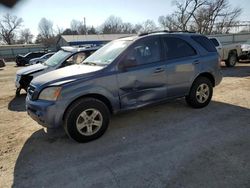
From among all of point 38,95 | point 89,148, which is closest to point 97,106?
point 89,148

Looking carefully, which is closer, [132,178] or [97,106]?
[132,178]

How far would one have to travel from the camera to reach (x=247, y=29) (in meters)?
35.8

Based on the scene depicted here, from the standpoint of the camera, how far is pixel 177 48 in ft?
16.9

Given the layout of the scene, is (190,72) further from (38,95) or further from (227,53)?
(227,53)

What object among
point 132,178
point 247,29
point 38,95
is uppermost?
point 247,29

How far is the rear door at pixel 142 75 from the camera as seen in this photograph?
4.39m

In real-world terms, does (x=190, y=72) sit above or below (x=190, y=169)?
above

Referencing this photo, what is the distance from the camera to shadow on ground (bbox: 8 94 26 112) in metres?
6.80

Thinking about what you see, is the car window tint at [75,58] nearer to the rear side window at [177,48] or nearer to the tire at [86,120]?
the rear side window at [177,48]

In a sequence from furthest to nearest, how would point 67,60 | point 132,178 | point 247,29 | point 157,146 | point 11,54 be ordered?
point 11,54 → point 247,29 → point 67,60 → point 157,146 → point 132,178

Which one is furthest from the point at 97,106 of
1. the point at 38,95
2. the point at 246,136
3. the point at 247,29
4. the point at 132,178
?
the point at 247,29

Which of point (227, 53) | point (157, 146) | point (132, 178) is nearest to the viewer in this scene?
point (132, 178)

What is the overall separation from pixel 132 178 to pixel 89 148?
1.16 m

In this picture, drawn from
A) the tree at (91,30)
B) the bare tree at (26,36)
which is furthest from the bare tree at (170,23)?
the bare tree at (26,36)
